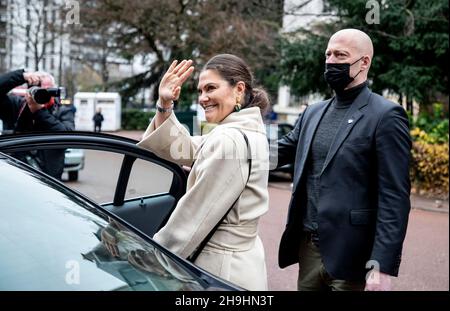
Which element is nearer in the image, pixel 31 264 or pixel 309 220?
pixel 31 264

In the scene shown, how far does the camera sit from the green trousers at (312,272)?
2.83 metres

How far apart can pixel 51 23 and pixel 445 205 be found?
1856 centimetres

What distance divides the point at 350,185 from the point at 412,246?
5703 millimetres

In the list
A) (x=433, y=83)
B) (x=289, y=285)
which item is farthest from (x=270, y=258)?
A: (x=433, y=83)

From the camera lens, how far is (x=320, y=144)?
2814mm

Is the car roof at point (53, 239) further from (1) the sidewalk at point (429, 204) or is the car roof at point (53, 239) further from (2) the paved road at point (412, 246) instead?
(1) the sidewalk at point (429, 204)

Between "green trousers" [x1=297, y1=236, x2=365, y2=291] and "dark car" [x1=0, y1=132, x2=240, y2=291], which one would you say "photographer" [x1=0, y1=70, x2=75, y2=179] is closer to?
"dark car" [x1=0, y1=132, x2=240, y2=291]

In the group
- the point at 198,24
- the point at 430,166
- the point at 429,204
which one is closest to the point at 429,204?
the point at 429,204

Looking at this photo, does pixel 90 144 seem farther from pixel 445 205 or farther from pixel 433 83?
pixel 433 83

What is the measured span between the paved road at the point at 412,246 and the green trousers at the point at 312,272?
141cm

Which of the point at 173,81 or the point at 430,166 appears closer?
the point at 173,81

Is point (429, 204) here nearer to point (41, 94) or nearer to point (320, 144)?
point (41, 94)

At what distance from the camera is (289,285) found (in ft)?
18.5
